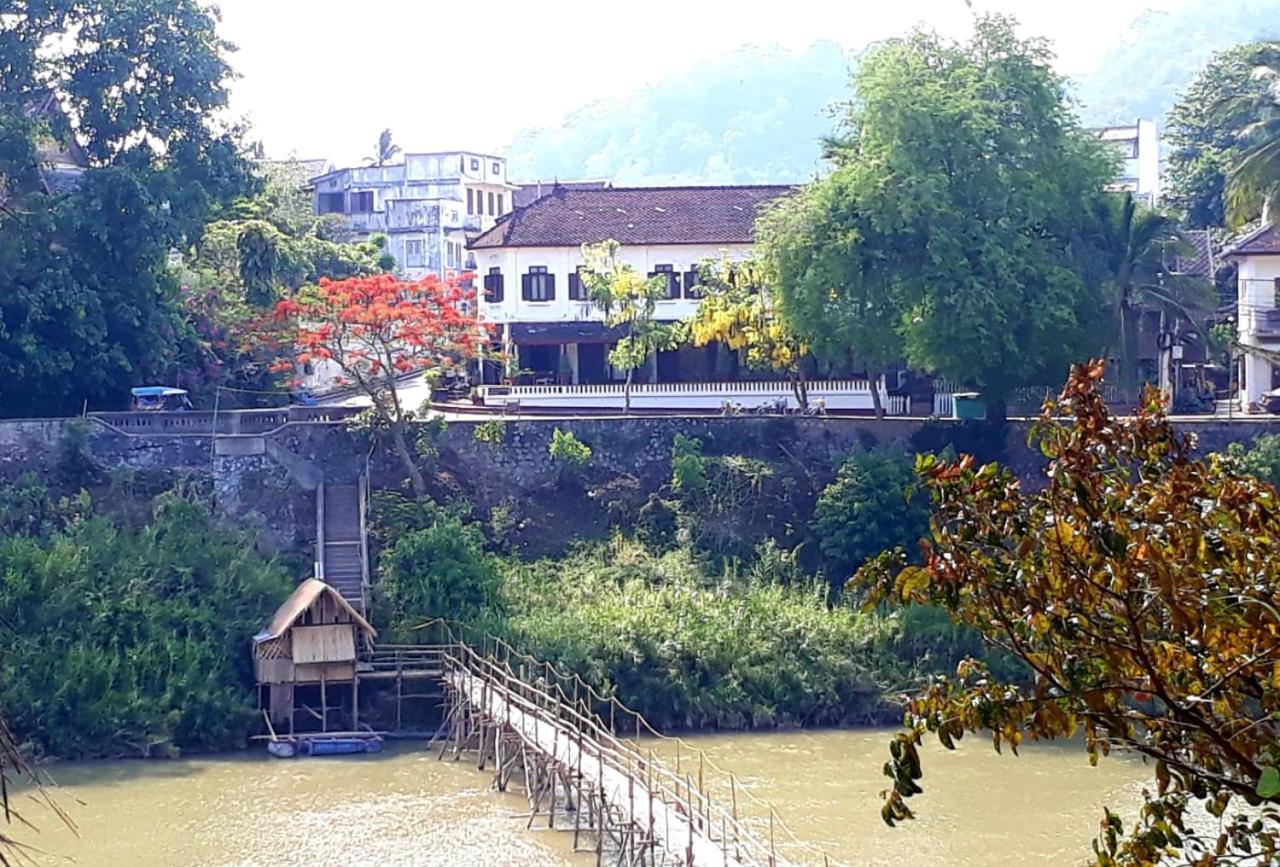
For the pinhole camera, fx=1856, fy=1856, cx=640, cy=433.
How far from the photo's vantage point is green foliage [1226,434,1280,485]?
30297 millimetres

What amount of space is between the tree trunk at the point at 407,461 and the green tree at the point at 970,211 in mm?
7339

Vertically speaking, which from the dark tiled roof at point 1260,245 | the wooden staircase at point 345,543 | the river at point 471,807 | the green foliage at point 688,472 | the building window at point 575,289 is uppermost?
the dark tiled roof at point 1260,245

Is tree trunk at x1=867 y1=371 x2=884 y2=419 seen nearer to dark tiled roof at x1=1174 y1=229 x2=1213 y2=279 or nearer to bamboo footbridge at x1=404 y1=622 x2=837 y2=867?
dark tiled roof at x1=1174 y1=229 x2=1213 y2=279

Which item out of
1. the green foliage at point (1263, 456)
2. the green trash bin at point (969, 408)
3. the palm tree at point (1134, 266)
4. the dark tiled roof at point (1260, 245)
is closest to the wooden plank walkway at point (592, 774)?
the green trash bin at point (969, 408)

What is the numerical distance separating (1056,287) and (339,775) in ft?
48.2

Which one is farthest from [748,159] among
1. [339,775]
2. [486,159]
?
[339,775]

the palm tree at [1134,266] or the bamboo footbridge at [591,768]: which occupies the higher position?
the palm tree at [1134,266]

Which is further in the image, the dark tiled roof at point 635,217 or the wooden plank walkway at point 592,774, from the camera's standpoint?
the dark tiled roof at point 635,217

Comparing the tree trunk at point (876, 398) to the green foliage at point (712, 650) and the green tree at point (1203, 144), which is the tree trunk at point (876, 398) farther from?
the green tree at point (1203, 144)

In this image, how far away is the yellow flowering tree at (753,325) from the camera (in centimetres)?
3494

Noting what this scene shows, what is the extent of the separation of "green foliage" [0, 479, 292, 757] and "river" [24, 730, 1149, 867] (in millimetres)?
672

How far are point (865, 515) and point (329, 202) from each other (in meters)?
38.4

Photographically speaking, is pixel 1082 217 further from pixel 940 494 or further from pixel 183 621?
pixel 940 494

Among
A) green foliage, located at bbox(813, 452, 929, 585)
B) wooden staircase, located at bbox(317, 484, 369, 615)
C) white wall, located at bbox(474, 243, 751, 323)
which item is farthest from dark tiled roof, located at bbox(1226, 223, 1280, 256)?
wooden staircase, located at bbox(317, 484, 369, 615)
